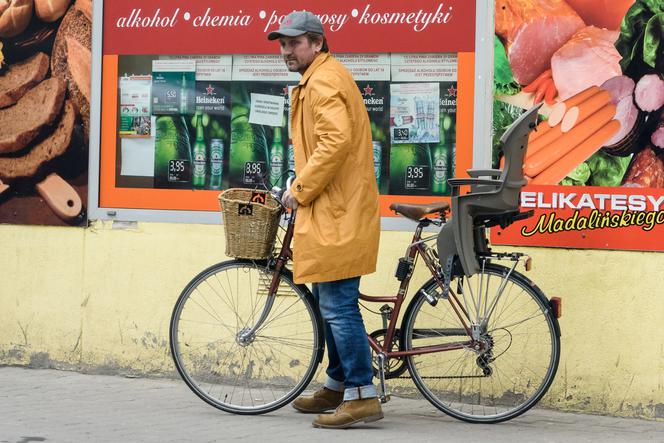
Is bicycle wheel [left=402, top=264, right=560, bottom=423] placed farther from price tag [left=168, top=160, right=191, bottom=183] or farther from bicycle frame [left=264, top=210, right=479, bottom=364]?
price tag [left=168, top=160, right=191, bottom=183]

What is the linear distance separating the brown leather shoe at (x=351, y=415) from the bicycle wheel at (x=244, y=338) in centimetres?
25

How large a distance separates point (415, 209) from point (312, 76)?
86 cm

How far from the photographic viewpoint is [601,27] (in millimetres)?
6516

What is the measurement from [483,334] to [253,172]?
1.94m

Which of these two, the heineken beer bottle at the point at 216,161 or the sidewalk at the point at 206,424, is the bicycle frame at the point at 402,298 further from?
the heineken beer bottle at the point at 216,161

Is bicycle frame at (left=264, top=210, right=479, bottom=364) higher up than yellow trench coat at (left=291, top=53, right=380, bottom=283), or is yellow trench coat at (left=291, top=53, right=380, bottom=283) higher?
yellow trench coat at (left=291, top=53, right=380, bottom=283)

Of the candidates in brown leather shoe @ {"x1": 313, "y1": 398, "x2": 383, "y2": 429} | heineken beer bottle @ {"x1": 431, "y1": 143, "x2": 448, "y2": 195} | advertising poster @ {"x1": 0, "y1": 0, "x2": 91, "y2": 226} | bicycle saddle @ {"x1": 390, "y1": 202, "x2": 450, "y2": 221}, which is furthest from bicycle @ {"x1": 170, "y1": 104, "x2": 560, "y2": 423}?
advertising poster @ {"x1": 0, "y1": 0, "x2": 91, "y2": 226}

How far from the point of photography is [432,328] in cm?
621

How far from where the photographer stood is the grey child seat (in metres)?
5.83

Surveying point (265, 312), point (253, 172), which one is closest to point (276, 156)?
point (253, 172)

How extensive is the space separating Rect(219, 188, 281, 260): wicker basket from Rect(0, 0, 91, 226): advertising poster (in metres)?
1.86

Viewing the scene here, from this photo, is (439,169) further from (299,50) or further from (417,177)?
(299,50)

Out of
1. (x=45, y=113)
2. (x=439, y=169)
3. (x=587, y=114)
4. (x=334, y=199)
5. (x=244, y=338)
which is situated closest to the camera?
(x=334, y=199)

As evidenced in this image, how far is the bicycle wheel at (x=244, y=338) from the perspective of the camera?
6262 mm
